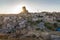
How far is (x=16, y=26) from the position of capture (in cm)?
823

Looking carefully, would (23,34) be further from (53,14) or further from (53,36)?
(53,14)

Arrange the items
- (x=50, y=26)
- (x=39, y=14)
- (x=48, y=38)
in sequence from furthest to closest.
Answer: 1. (x=39, y=14)
2. (x=50, y=26)
3. (x=48, y=38)

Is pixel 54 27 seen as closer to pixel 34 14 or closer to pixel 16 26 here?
pixel 16 26

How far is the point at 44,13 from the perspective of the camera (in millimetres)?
11531

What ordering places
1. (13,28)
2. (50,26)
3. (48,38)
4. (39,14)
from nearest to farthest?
1. (48,38)
2. (13,28)
3. (50,26)
4. (39,14)

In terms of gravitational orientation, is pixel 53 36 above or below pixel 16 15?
below

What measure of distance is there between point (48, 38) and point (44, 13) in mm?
5525

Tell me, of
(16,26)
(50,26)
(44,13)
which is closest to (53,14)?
(44,13)

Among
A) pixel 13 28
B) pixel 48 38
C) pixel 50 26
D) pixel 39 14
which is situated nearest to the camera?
pixel 48 38

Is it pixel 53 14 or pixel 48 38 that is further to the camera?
pixel 53 14

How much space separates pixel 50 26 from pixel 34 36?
2.41m

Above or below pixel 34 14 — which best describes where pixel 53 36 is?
below

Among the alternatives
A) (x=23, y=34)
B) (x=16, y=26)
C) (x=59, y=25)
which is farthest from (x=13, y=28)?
(x=59, y=25)

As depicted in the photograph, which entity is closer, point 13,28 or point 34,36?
point 34,36
